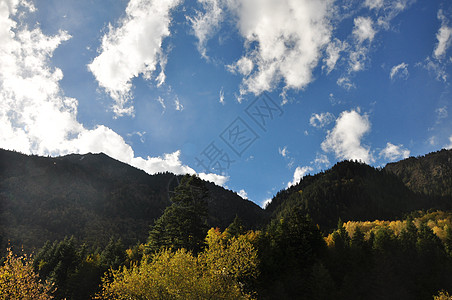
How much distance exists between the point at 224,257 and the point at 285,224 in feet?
115

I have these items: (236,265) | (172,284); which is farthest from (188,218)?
(172,284)

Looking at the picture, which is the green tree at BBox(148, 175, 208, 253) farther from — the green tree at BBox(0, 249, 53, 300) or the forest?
the green tree at BBox(0, 249, 53, 300)

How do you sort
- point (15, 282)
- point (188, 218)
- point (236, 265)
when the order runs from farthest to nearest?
point (188, 218) < point (236, 265) < point (15, 282)

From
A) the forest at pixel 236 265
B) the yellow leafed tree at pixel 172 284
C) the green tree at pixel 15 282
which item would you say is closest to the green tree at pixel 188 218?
the forest at pixel 236 265

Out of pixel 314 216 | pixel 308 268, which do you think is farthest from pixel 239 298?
pixel 314 216

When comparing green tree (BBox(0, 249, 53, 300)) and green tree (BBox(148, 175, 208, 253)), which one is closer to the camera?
green tree (BBox(0, 249, 53, 300))

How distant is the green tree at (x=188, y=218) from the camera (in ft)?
148

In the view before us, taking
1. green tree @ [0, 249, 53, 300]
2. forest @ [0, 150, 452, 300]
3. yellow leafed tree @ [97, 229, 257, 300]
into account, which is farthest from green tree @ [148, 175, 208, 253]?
green tree @ [0, 249, 53, 300]

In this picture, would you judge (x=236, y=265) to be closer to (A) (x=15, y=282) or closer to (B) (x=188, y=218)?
(B) (x=188, y=218)

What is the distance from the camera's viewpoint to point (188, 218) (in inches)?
1807

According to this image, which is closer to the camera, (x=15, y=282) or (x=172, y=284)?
(x=15, y=282)

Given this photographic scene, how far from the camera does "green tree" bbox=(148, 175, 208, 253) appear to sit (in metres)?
45.2

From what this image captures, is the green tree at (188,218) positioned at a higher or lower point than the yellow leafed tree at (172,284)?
higher

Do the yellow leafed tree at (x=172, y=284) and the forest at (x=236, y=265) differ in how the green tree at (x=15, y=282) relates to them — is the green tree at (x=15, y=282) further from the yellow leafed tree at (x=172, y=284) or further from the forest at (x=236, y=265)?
the yellow leafed tree at (x=172, y=284)
